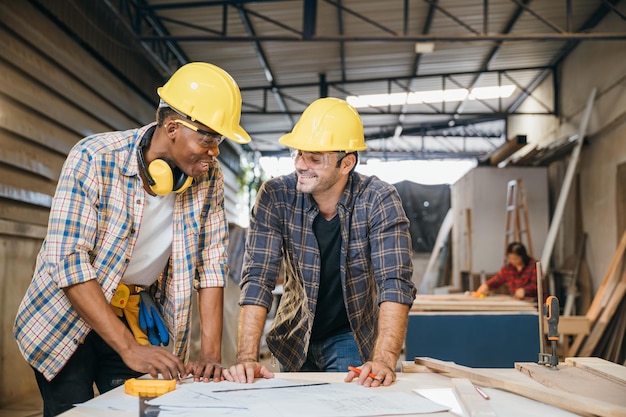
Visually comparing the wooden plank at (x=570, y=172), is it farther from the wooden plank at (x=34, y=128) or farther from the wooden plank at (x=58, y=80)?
the wooden plank at (x=34, y=128)

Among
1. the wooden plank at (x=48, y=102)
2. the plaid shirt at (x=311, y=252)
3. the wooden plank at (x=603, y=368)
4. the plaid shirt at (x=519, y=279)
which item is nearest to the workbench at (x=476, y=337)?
the plaid shirt at (x=519, y=279)

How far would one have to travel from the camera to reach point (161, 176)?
220 centimetres

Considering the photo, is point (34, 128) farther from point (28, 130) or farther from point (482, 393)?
point (482, 393)

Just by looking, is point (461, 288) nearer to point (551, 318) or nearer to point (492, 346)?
point (492, 346)

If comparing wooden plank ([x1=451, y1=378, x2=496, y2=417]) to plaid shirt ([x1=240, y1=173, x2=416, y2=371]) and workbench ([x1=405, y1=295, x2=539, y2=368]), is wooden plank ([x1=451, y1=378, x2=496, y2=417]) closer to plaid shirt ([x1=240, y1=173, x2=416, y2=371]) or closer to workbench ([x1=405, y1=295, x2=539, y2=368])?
plaid shirt ([x1=240, y1=173, x2=416, y2=371])

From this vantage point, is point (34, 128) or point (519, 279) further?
point (519, 279)

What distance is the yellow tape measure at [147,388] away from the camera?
5.94ft

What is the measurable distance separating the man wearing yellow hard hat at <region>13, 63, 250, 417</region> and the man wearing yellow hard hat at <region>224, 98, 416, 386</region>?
0.81 feet

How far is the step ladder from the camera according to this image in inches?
408

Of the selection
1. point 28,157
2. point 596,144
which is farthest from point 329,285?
point 596,144

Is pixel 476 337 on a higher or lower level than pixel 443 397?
lower

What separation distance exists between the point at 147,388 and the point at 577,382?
1368 millimetres

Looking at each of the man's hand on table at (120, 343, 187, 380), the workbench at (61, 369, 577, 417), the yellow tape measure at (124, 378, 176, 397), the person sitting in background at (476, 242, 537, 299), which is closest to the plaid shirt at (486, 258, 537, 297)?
the person sitting in background at (476, 242, 537, 299)

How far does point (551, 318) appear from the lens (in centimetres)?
220
